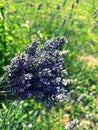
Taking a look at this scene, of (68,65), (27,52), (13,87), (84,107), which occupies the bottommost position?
(84,107)

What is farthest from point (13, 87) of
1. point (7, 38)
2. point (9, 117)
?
point (7, 38)

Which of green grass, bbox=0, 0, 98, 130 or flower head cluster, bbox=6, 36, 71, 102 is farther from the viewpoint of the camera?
green grass, bbox=0, 0, 98, 130

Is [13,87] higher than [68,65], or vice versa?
[13,87]

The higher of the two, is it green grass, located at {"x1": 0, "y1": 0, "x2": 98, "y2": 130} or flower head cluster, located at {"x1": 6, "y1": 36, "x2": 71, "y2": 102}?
flower head cluster, located at {"x1": 6, "y1": 36, "x2": 71, "y2": 102}

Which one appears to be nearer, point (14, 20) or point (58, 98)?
point (58, 98)

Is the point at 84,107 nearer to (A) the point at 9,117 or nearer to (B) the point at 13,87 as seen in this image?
(A) the point at 9,117
